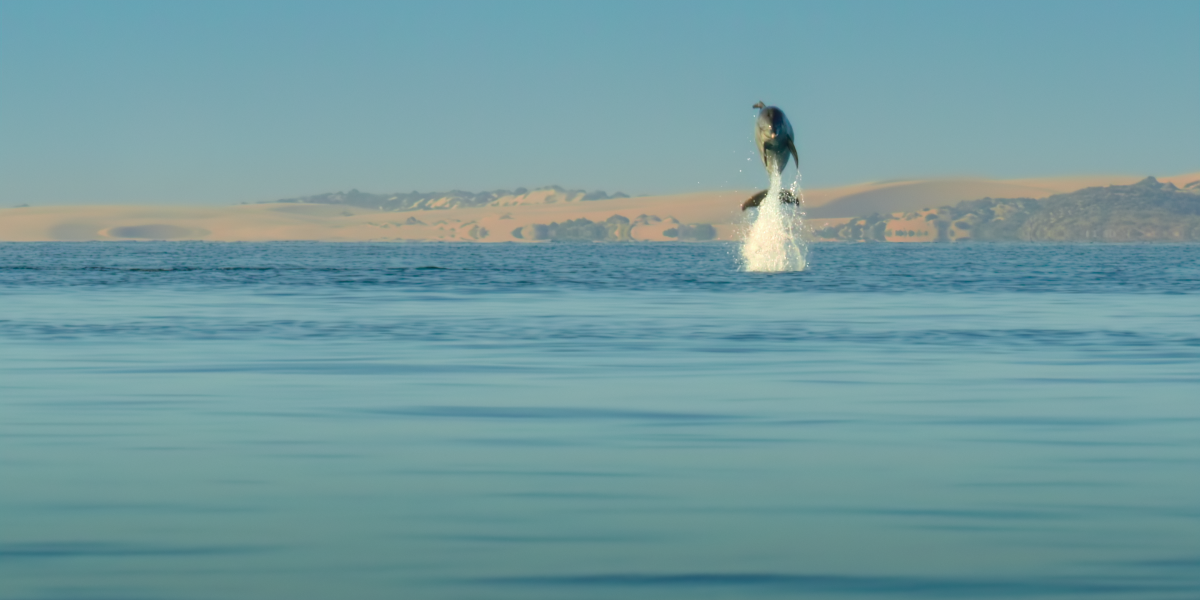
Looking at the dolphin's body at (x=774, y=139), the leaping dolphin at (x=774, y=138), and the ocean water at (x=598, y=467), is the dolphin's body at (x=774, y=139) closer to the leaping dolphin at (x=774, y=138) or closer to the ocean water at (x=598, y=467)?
the leaping dolphin at (x=774, y=138)

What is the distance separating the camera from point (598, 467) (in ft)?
43.9

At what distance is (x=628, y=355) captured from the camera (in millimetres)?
25703

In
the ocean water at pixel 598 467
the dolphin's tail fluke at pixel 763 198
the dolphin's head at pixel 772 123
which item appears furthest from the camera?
the dolphin's tail fluke at pixel 763 198

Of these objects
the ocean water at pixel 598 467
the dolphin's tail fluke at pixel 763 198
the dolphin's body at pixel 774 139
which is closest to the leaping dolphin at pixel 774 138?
the dolphin's body at pixel 774 139

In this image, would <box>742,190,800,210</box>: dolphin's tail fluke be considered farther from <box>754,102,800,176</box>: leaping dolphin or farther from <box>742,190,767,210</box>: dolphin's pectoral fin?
<box>754,102,800,176</box>: leaping dolphin

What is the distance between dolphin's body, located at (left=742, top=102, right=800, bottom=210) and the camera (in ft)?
161

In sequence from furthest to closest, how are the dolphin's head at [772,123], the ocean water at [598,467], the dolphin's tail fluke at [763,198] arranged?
the dolphin's tail fluke at [763,198], the dolphin's head at [772,123], the ocean water at [598,467]

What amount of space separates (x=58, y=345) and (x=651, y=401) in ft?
44.5

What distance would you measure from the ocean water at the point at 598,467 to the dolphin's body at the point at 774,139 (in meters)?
19.8

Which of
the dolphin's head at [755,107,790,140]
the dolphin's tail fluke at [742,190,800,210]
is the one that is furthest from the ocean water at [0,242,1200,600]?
the dolphin's tail fluke at [742,190,800,210]

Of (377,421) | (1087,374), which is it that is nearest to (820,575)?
(377,421)

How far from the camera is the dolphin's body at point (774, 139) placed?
48947 mm

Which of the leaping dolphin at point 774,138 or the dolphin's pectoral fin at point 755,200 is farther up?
the leaping dolphin at point 774,138

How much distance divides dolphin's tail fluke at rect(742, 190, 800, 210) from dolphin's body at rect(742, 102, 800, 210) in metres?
4.42
